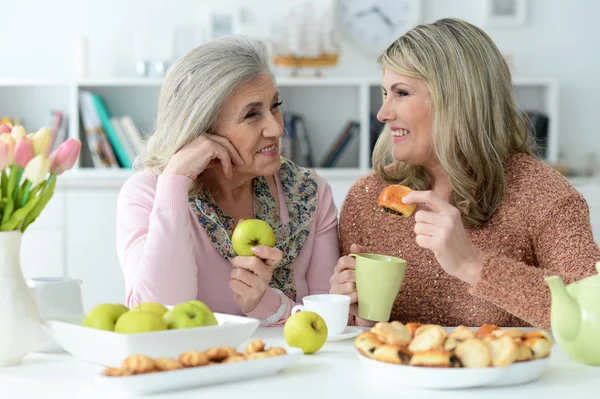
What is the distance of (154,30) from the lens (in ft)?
14.0

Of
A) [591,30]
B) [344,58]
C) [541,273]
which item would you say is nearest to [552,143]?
[591,30]

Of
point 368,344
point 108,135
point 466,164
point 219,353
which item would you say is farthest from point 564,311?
point 108,135

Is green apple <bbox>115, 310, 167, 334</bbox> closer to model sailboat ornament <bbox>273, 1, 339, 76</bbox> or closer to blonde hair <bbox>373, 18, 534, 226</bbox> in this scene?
blonde hair <bbox>373, 18, 534, 226</bbox>

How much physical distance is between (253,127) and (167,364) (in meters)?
1.00

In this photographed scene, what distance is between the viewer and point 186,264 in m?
1.97

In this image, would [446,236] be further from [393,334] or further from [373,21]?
[373,21]

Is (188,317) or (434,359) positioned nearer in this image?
(434,359)

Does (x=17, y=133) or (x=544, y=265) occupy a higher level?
(x=17, y=133)

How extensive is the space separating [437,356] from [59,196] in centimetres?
318

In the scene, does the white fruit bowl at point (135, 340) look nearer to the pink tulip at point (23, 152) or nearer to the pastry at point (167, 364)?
the pastry at point (167, 364)

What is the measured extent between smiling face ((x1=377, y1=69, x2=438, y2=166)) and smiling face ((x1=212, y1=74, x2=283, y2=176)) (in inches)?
Answer: 11.0

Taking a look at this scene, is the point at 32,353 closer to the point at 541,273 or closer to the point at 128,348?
the point at 128,348

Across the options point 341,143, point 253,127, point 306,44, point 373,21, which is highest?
point 373,21

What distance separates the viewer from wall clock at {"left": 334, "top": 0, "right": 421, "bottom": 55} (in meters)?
4.46
